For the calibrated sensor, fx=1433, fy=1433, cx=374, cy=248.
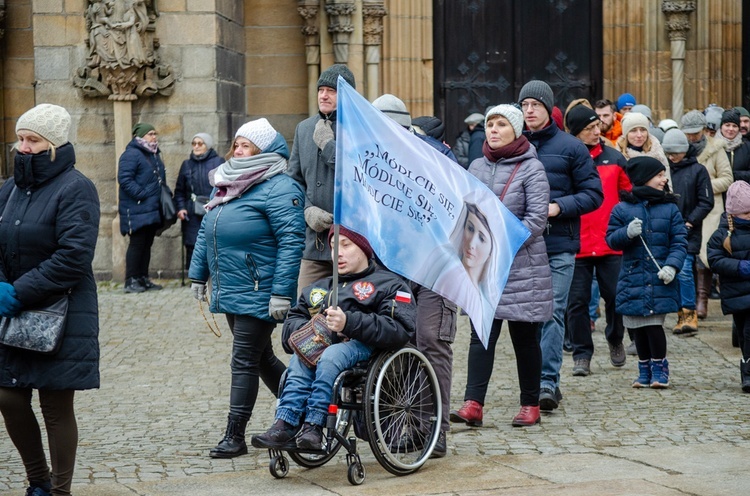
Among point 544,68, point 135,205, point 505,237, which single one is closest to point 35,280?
point 505,237

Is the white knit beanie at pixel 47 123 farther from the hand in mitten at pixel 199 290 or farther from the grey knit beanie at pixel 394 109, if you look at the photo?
the grey knit beanie at pixel 394 109

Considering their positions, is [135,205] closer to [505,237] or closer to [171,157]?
[171,157]

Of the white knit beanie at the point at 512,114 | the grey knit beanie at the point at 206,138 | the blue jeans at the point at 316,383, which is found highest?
the grey knit beanie at the point at 206,138

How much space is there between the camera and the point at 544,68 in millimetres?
18109

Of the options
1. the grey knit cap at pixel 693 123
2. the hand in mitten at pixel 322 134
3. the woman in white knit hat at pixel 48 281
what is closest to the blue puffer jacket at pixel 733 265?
the hand in mitten at pixel 322 134

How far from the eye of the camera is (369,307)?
6.71 metres

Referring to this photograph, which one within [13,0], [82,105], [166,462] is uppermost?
[13,0]

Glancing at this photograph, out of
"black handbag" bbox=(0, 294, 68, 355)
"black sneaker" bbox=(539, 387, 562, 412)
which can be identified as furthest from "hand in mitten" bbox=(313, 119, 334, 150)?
"black handbag" bbox=(0, 294, 68, 355)

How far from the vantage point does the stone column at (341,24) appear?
17.1 metres

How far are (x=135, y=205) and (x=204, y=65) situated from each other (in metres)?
1.79

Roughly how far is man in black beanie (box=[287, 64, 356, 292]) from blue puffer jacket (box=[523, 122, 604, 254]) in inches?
58.8

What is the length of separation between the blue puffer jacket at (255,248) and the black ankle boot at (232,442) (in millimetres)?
556

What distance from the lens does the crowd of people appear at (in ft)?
20.2

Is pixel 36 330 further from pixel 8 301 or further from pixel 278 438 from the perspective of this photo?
pixel 278 438
